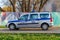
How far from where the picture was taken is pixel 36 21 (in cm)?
2377

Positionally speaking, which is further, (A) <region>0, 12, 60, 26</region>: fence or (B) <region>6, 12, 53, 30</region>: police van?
(A) <region>0, 12, 60, 26</region>: fence

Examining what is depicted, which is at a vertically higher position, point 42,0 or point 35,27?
point 42,0

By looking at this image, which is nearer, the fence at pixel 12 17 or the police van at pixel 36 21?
the police van at pixel 36 21

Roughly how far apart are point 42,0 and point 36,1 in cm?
103

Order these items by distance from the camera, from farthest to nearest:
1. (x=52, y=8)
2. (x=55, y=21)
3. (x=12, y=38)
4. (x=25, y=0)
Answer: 1. (x=52, y=8)
2. (x=25, y=0)
3. (x=55, y=21)
4. (x=12, y=38)

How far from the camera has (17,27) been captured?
24.3 m

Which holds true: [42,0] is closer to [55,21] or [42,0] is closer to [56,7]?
[55,21]

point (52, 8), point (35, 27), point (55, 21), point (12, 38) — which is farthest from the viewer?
point (52, 8)

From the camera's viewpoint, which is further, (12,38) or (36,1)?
(36,1)

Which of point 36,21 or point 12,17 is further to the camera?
point 12,17

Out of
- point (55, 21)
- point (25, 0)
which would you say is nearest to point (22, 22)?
point (55, 21)

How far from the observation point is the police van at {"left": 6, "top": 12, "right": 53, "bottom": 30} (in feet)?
77.4

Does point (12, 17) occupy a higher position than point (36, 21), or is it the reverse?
point (12, 17)

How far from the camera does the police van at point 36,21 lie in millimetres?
23578
